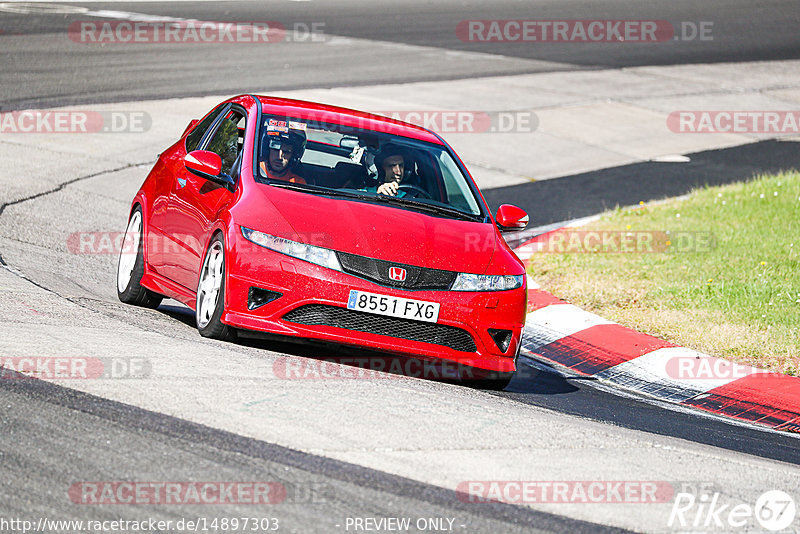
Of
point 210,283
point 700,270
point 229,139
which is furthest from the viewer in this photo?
point 700,270

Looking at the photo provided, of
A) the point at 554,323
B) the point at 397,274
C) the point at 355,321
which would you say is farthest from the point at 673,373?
the point at 355,321

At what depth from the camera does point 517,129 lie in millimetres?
17984

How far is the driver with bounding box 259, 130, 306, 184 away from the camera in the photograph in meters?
7.54

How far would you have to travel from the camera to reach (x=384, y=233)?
23.0ft

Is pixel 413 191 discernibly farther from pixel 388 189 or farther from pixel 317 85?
pixel 317 85

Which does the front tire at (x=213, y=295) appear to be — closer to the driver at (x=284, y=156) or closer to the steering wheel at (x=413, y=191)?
the driver at (x=284, y=156)

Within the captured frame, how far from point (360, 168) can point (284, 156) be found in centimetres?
53

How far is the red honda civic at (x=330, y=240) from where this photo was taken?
6.74 meters

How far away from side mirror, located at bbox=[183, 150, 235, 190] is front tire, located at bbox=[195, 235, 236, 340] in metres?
0.50

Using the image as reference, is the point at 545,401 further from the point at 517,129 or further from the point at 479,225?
the point at 517,129

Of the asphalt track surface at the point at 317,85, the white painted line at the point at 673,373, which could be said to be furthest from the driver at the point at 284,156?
the white painted line at the point at 673,373

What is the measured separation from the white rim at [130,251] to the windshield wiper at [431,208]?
202 cm

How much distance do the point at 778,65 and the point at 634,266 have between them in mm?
16057

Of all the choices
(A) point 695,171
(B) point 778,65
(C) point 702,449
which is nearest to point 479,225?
(C) point 702,449
